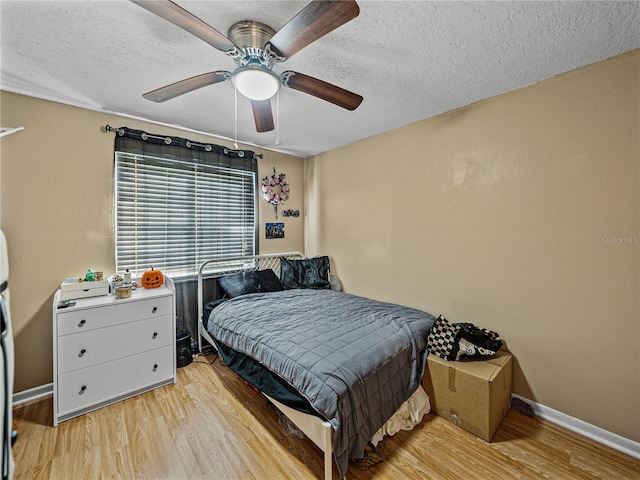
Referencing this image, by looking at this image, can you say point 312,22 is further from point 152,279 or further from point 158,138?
point 152,279

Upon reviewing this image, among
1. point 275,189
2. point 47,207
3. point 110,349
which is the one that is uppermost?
point 275,189

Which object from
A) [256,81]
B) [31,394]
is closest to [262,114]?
[256,81]

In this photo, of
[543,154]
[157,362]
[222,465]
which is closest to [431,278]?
[543,154]

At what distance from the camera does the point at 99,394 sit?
2105 millimetres

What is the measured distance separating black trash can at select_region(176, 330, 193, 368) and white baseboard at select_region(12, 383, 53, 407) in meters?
0.95

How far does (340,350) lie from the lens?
175 cm

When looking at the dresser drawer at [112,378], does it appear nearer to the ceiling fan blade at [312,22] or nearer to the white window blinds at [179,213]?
the white window blinds at [179,213]

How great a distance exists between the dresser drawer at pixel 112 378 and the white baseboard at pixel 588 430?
296 cm

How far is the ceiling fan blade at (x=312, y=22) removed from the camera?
106 centimetres

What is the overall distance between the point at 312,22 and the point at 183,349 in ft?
9.46

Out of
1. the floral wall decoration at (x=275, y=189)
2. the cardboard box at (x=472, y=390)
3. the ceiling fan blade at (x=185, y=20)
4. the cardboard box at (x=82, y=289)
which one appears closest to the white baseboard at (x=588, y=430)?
the cardboard box at (x=472, y=390)

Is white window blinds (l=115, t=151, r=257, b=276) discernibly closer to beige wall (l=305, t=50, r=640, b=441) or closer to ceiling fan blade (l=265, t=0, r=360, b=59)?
beige wall (l=305, t=50, r=640, b=441)

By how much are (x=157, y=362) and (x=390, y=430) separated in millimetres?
1949

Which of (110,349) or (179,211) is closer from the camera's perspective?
(110,349)
